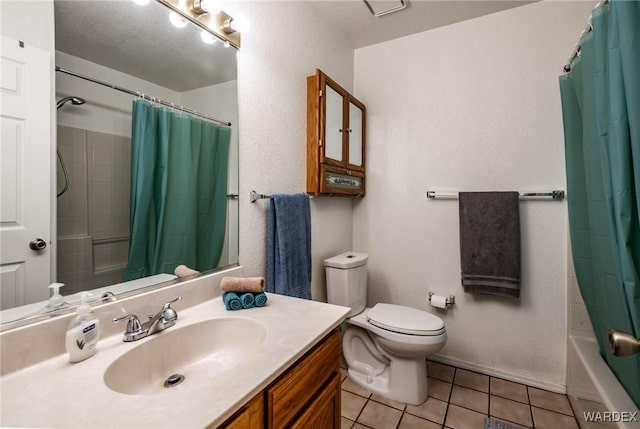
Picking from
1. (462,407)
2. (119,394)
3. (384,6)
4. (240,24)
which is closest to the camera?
(119,394)

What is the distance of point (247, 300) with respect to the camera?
3.62 ft

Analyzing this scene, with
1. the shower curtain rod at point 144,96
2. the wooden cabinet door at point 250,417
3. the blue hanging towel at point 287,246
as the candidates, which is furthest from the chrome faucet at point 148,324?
the shower curtain rod at point 144,96

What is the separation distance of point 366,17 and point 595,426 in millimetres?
2504

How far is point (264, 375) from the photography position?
0.68m

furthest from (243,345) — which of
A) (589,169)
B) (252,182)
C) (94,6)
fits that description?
(589,169)

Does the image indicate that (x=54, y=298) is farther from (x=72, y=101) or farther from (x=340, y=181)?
(x=340, y=181)

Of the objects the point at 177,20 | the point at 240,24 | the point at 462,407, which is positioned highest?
the point at 240,24

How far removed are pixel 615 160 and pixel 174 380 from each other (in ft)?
4.85

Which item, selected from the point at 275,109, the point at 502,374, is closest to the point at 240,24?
the point at 275,109

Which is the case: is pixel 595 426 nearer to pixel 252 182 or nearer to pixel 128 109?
pixel 252 182

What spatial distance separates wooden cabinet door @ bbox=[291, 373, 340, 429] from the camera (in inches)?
34.0

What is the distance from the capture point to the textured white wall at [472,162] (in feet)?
6.01

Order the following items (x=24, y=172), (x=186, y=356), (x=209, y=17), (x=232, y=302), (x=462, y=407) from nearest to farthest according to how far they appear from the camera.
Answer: (x=24, y=172) < (x=186, y=356) < (x=232, y=302) < (x=209, y=17) < (x=462, y=407)

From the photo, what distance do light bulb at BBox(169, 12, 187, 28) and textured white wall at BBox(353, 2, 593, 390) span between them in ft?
5.04
